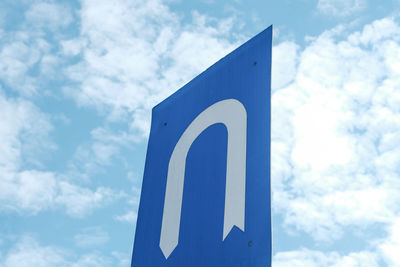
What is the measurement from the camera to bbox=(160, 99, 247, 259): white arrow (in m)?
2.25

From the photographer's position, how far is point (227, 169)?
7.89 feet

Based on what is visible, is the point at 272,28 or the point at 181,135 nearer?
the point at 272,28

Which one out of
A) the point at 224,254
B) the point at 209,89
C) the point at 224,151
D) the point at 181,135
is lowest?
the point at 224,254

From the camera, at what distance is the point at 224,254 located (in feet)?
7.10

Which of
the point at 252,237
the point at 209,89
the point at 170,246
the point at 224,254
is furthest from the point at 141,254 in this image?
the point at 209,89

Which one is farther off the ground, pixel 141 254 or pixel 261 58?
pixel 261 58

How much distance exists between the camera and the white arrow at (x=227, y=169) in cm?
225

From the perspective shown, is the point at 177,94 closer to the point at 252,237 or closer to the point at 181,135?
the point at 181,135

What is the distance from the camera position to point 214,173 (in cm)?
246

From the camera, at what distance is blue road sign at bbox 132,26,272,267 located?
216 cm

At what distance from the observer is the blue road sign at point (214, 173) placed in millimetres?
2162

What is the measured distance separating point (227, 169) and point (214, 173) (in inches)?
3.6

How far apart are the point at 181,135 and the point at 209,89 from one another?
337 mm

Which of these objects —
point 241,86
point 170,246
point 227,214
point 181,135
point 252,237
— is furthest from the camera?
point 181,135
